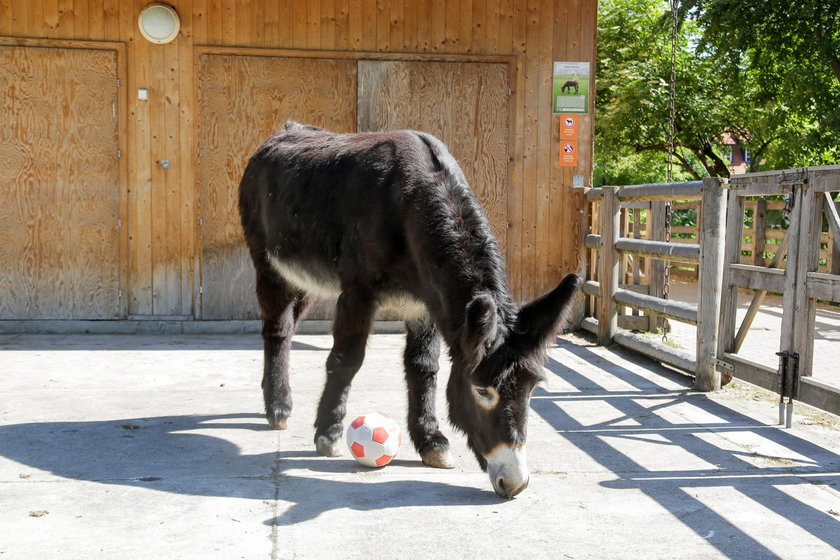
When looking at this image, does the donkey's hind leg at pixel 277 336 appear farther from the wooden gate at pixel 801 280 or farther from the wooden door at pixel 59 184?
the wooden door at pixel 59 184

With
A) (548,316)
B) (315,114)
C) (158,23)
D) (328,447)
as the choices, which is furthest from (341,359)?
(158,23)

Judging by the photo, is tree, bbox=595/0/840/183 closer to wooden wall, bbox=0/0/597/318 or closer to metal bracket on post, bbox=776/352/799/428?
wooden wall, bbox=0/0/597/318

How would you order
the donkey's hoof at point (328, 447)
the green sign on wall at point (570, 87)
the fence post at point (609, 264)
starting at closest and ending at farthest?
the donkey's hoof at point (328, 447) → the fence post at point (609, 264) → the green sign on wall at point (570, 87)

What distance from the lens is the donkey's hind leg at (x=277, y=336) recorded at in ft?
16.0

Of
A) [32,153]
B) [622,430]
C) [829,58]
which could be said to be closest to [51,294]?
[32,153]

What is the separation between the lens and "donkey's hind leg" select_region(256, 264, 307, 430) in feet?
16.0

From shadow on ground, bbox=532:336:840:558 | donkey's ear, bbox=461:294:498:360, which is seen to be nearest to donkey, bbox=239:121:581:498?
donkey's ear, bbox=461:294:498:360

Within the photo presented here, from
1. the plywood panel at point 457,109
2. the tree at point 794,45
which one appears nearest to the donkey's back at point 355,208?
the plywood panel at point 457,109

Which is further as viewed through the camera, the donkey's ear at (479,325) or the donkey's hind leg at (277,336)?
the donkey's hind leg at (277,336)

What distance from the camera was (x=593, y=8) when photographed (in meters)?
8.80

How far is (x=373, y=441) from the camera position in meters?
4.00

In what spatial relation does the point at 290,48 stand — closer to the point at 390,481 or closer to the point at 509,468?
the point at 390,481

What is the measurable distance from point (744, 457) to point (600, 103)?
20260 millimetres

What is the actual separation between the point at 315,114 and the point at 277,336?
3.97 meters
